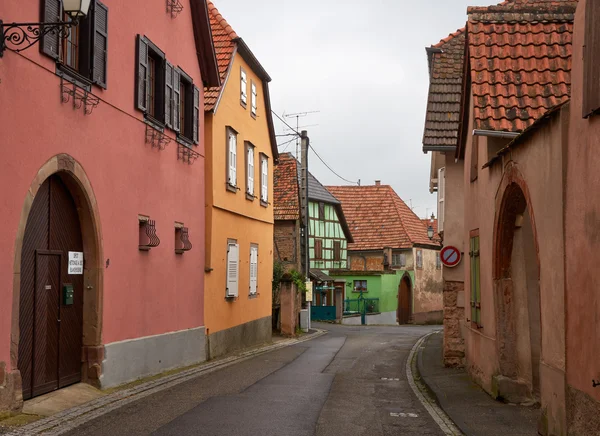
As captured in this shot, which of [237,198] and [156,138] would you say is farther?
[237,198]

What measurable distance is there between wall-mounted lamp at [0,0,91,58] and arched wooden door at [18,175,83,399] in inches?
85.9

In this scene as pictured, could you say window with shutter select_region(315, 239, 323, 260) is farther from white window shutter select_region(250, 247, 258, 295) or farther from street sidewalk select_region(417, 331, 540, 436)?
street sidewalk select_region(417, 331, 540, 436)

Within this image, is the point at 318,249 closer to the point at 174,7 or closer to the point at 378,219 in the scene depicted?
the point at 378,219

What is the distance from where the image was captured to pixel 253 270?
25.7m

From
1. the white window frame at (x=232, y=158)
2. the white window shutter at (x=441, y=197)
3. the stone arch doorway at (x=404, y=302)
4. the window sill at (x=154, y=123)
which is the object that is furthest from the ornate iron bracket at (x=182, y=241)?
the stone arch doorway at (x=404, y=302)

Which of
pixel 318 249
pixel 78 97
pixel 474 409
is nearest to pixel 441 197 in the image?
pixel 474 409

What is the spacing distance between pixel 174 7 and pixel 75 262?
22.3ft

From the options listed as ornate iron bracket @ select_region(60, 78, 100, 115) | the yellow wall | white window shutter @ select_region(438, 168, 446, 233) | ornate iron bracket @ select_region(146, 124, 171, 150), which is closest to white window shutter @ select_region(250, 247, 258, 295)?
the yellow wall

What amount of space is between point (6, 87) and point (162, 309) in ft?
23.7

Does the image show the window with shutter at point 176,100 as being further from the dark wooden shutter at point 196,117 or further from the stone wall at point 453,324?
the stone wall at point 453,324

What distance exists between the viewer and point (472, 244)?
1580cm

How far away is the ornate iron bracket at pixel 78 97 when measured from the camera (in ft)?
38.9

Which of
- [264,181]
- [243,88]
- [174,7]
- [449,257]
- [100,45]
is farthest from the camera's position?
[264,181]

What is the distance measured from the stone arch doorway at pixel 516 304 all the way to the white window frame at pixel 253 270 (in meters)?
13.4
